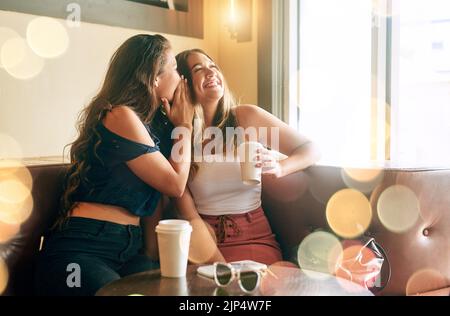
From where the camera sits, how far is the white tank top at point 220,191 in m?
1.82

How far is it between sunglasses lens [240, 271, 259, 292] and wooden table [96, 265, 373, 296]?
14 mm

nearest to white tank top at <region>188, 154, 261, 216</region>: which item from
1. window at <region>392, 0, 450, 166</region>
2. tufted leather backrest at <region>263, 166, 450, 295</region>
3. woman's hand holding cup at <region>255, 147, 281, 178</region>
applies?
woman's hand holding cup at <region>255, 147, 281, 178</region>

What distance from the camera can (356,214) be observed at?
1695 millimetres

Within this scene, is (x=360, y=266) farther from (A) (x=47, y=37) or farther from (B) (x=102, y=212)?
(A) (x=47, y=37)

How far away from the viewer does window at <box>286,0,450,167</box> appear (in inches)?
94.3

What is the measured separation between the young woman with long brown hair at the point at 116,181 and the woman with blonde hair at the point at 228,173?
164mm

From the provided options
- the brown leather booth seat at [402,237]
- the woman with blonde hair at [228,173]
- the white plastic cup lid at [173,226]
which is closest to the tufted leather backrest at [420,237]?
the brown leather booth seat at [402,237]

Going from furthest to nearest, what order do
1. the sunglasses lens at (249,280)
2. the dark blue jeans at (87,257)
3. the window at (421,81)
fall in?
1. the window at (421,81)
2. the dark blue jeans at (87,257)
3. the sunglasses lens at (249,280)

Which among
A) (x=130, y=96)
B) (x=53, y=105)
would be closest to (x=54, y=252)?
(x=130, y=96)

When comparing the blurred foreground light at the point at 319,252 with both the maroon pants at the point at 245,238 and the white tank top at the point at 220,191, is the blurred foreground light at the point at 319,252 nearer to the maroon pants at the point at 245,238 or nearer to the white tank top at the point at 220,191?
the maroon pants at the point at 245,238

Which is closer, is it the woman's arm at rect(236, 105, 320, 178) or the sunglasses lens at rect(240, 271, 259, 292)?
the sunglasses lens at rect(240, 271, 259, 292)

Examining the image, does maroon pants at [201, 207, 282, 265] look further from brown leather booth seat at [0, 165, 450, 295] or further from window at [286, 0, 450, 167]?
window at [286, 0, 450, 167]

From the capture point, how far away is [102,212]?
1596mm

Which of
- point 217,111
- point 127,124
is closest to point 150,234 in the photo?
point 127,124
